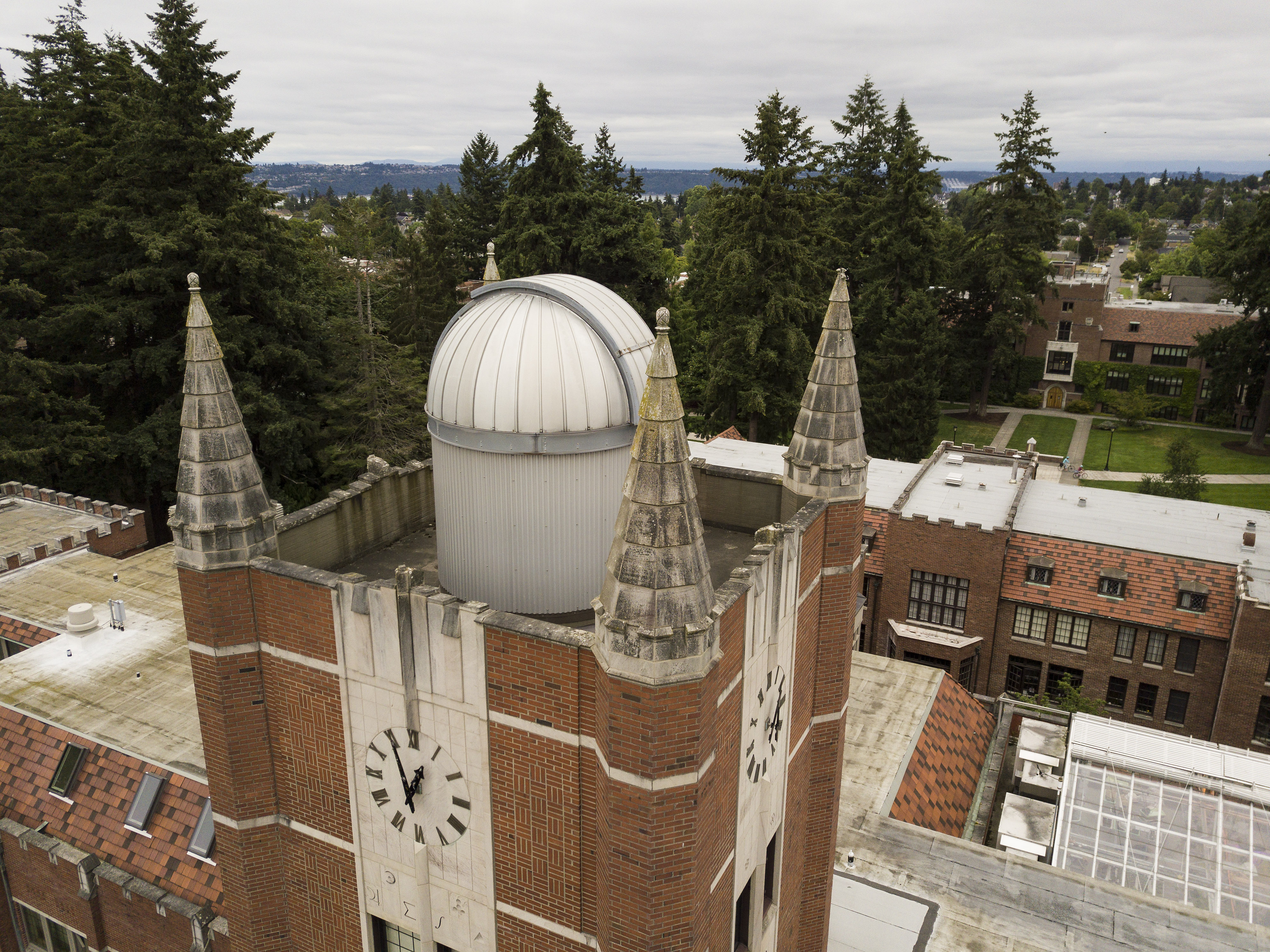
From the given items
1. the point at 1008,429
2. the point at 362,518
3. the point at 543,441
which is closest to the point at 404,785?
the point at 362,518

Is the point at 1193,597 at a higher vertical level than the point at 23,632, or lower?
lower

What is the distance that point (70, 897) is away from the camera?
20.4m

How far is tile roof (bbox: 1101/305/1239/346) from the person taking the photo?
3177 inches

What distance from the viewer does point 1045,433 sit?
7688cm

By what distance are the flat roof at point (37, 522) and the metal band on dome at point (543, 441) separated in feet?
86.8

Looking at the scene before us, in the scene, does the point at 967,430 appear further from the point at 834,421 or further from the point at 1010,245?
the point at 834,421

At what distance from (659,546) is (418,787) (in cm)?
618

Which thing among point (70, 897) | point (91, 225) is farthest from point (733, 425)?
point (70, 897)

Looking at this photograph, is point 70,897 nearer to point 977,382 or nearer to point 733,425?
point 733,425

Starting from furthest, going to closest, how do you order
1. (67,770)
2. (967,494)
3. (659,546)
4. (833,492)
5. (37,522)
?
(967,494) < (37,522) < (67,770) < (833,492) < (659,546)

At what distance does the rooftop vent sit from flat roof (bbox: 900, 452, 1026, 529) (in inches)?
1189

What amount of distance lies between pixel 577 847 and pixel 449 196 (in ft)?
254

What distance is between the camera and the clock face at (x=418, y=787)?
40.9 ft

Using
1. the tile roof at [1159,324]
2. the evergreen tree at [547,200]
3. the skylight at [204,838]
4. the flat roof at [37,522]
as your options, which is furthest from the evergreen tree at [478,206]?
the tile roof at [1159,324]
